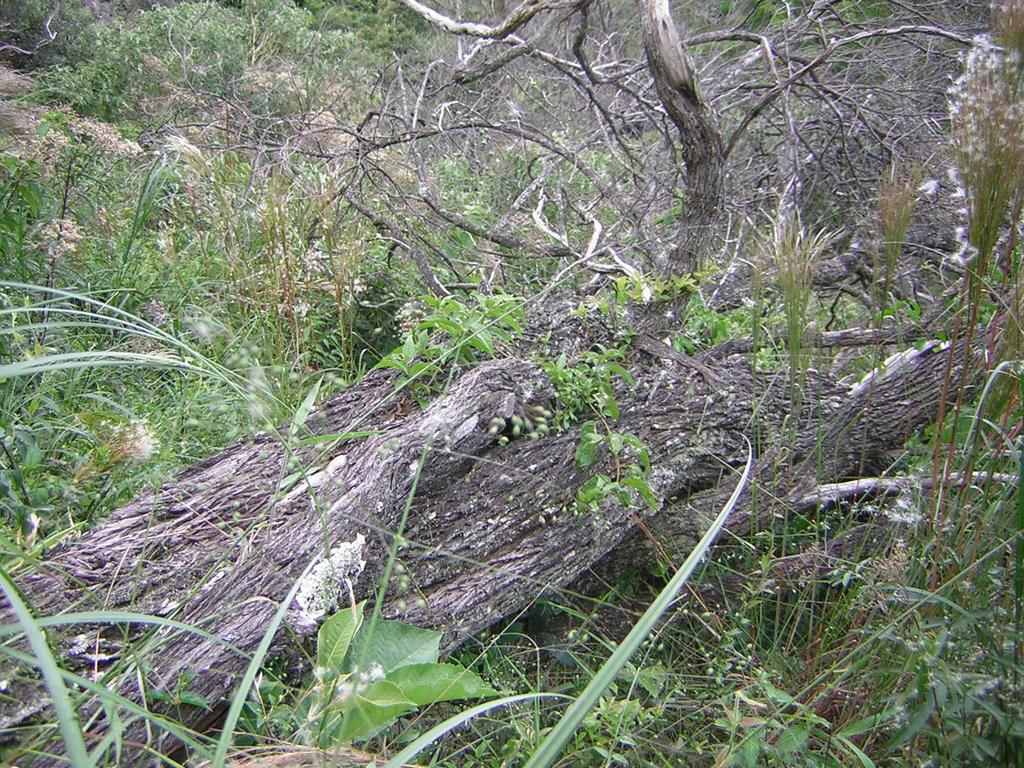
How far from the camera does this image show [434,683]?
1.54 m

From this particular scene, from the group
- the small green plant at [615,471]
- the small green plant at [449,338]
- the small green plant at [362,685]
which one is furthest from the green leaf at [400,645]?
the small green plant at [449,338]

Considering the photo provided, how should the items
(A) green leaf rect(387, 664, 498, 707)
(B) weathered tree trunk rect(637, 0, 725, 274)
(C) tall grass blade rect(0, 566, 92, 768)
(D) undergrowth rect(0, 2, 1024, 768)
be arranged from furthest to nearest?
(B) weathered tree trunk rect(637, 0, 725, 274)
(A) green leaf rect(387, 664, 498, 707)
(D) undergrowth rect(0, 2, 1024, 768)
(C) tall grass blade rect(0, 566, 92, 768)

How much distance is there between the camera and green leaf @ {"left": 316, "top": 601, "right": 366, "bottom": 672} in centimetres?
147

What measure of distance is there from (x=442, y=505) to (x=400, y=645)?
40cm

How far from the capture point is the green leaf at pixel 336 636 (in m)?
1.47

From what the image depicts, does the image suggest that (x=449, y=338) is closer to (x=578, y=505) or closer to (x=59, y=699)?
(x=578, y=505)

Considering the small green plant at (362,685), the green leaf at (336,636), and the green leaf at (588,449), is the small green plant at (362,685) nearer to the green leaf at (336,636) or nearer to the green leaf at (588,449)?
the green leaf at (336,636)

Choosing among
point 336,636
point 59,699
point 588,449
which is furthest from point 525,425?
point 59,699

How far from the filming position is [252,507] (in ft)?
6.38

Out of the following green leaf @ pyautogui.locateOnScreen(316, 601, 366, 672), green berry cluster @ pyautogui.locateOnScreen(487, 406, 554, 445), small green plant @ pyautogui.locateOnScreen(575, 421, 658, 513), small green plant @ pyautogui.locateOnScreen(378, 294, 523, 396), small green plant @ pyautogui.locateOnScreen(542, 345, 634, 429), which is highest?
small green plant @ pyautogui.locateOnScreen(378, 294, 523, 396)

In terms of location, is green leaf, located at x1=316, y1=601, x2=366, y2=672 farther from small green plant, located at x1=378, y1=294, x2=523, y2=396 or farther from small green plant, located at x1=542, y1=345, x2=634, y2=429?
small green plant, located at x1=542, y1=345, x2=634, y2=429

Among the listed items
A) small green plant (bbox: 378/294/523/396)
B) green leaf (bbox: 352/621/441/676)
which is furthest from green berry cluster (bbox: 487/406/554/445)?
green leaf (bbox: 352/621/441/676)

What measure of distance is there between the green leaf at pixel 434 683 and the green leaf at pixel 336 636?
0.46ft

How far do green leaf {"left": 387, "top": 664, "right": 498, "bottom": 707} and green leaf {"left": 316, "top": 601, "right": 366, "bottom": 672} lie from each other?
14cm
